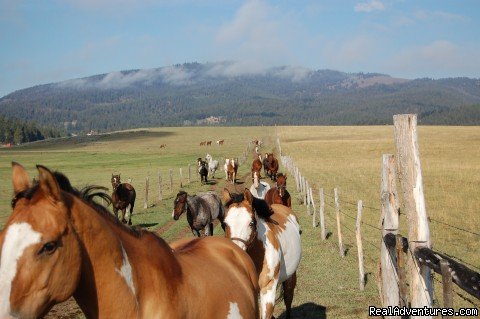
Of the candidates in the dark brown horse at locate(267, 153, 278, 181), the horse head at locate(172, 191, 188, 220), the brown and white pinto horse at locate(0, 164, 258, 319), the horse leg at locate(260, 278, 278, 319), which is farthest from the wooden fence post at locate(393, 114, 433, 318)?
the dark brown horse at locate(267, 153, 278, 181)

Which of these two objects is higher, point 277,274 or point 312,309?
point 277,274

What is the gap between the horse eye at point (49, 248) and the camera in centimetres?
255

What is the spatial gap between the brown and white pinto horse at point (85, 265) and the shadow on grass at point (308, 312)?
555cm

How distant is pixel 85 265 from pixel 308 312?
7130mm

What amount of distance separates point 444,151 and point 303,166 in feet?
67.2

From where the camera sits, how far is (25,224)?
8.40 feet

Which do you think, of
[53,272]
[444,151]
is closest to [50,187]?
[53,272]

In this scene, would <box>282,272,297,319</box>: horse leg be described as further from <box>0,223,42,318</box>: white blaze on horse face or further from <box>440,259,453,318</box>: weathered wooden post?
<box>0,223,42,318</box>: white blaze on horse face

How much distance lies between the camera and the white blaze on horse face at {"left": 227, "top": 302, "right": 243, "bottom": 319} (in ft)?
13.1

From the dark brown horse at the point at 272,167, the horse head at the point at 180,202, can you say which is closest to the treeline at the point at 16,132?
the dark brown horse at the point at 272,167

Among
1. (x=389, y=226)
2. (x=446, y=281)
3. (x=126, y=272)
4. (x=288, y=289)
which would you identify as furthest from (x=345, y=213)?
(x=126, y=272)

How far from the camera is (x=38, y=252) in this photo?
2547mm

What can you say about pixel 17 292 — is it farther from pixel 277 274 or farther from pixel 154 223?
pixel 154 223

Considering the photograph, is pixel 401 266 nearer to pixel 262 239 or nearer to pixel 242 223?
pixel 242 223
